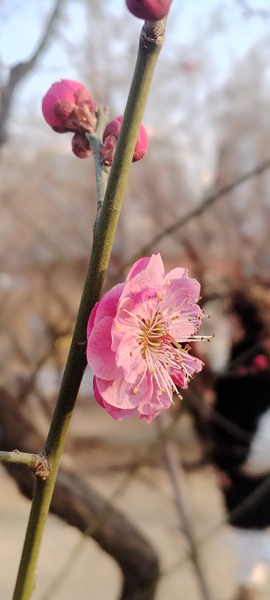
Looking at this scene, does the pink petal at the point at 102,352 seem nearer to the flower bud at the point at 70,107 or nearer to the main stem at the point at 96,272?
the main stem at the point at 96,272

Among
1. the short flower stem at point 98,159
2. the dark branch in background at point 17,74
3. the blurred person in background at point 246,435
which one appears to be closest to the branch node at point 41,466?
the short flower stem at point 98,159

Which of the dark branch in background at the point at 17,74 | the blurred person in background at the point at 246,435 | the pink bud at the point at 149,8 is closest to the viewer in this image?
the pink bud at the point at 149,8

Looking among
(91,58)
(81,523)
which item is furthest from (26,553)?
(91,58)

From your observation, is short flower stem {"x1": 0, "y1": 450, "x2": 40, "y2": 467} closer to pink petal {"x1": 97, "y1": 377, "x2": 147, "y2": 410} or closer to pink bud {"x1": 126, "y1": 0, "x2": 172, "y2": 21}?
pink petal {"x1": 97, "y1": 377, "x2": 147, "y2": 410}

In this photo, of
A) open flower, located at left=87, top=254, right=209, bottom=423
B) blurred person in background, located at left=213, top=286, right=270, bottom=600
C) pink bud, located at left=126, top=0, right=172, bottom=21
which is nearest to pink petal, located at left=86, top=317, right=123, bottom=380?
open flower, located at left=87, top=254, right=209, bottom=423

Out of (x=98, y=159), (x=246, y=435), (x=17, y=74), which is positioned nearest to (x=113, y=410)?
(x=98, y=159)

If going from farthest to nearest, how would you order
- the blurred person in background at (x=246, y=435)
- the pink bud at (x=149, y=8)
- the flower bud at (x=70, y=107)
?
the blurred person in background at (x=246, y=435) → the flower bud at (x=70, y=107) → the pink bud at (x=149, y=8)

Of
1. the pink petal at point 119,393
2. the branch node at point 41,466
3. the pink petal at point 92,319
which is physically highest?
the pink petal at point 92,319

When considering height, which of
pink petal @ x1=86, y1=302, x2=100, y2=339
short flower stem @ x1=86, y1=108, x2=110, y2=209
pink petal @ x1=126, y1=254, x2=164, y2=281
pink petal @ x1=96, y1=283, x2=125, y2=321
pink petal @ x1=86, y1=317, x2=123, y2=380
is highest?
short flower stem @ x1=86, y1=108, x2=110, y2=209
